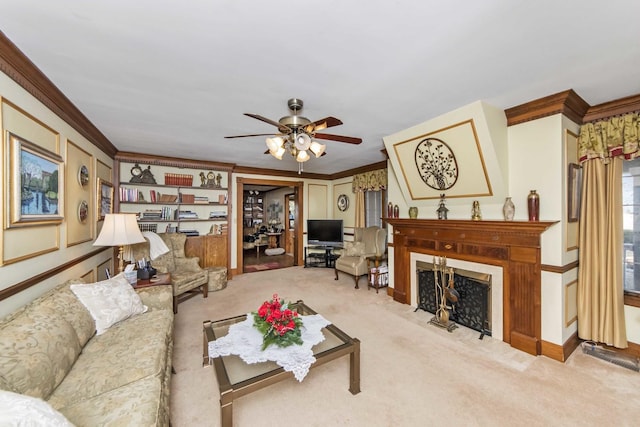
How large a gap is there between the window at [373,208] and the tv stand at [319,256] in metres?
1.16

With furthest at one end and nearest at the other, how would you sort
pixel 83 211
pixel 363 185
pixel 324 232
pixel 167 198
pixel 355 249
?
pixel 324 232 < pixel 363 185 < pixel 355 249 < pixel 167 198 < pixel 83 211

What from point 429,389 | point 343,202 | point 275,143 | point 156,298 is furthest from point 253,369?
point 343,202

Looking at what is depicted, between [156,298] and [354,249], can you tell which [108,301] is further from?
[354,249]

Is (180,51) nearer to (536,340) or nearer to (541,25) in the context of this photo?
(541,25)

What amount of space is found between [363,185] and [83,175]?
4.38 meters

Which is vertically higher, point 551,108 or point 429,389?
point 551,108

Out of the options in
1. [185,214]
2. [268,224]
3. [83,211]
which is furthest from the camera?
[268,224]

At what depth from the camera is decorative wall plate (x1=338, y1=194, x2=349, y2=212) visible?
6.23m

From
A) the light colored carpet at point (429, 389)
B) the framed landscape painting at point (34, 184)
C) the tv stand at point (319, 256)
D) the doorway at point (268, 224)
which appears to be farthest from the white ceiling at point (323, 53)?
the tv stand at point (319, 256)

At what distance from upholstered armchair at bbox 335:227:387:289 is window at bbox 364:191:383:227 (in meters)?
0.50

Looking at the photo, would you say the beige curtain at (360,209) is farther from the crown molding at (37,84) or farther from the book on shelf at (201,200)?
the crown molding at (37,84)

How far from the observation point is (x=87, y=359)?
5.33 ft

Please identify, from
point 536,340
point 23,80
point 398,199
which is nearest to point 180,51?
point 23,80

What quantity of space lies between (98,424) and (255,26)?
2028 mm
